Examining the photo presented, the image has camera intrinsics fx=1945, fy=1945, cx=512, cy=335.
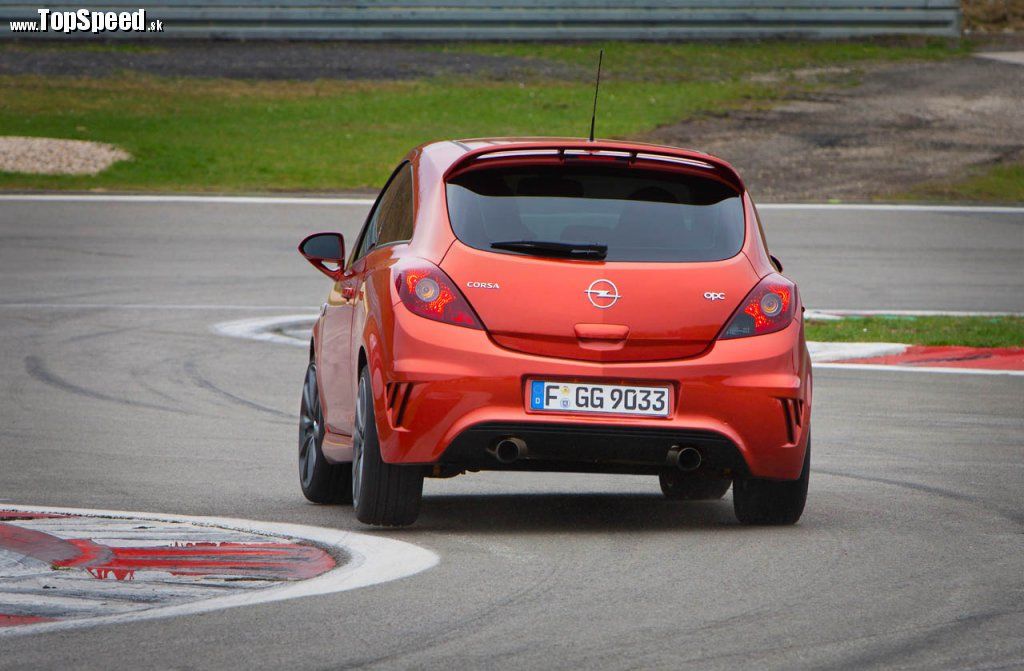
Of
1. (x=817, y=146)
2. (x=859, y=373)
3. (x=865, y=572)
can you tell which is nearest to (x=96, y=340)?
(x=859, y=373)

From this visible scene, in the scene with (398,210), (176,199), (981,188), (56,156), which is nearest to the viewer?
(398,210)

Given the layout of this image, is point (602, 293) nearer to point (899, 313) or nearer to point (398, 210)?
point (398, 210)

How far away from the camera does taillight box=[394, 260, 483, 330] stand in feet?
23.9

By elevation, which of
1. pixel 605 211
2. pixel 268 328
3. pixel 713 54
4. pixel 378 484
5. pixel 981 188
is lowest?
pixel 268 328

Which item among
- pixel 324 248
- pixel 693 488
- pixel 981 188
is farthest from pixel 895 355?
pixel 981 188

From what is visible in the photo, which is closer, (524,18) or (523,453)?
(523,453)

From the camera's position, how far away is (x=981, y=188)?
29.0 m

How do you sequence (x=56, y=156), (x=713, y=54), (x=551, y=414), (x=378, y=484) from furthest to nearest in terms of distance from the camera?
(x=713, y=54) < (x=56, y=156) < (x=378, y=484) < (x=551, y=414)

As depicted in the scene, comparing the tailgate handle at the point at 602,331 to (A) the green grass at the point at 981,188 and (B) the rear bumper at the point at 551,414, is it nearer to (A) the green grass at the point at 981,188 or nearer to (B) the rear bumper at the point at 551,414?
(B) the rear bumper at the point at 551,414

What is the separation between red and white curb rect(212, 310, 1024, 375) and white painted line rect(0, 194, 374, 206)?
34.1 feet

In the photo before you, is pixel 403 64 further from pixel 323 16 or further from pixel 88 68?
pixel 88 68

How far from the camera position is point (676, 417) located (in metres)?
7.26

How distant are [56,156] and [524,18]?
12693 millimetres

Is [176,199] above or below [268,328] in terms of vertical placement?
above
